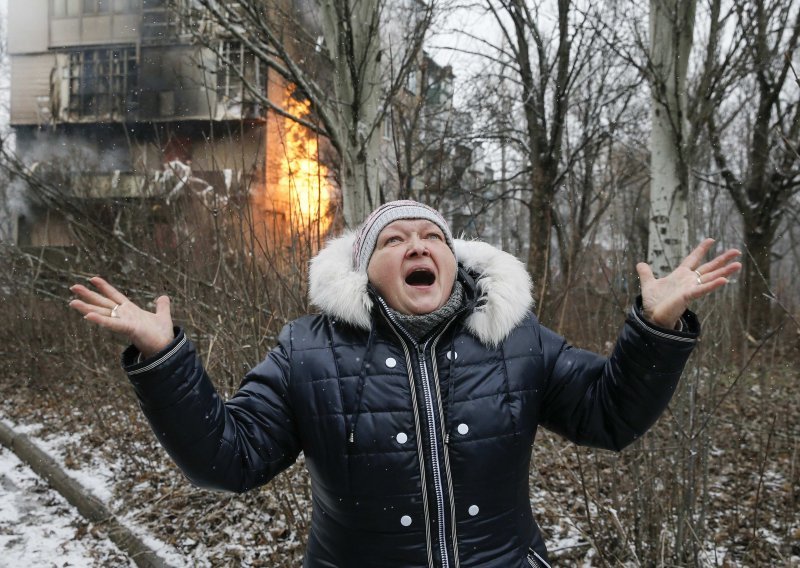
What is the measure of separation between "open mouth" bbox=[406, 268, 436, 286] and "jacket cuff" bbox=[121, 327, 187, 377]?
2.47 feet

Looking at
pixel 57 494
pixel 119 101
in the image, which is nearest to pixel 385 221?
pixel 57 494

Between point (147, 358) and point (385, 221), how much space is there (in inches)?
34.8

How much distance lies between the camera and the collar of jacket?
1.86 m

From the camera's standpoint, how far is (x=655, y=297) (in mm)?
1726

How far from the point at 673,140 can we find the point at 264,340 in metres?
3.90

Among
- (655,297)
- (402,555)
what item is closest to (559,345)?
(655,297)

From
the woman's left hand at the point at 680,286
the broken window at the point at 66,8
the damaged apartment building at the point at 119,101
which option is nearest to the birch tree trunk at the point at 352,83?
the damaged apartment building at the point at 119,101

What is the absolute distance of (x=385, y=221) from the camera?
2068 millimetres

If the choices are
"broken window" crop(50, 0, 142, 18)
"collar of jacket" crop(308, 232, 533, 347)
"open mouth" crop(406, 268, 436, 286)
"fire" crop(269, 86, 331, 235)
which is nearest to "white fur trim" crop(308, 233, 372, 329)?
"collar of jacket" crop(308, 232, 533, 347)

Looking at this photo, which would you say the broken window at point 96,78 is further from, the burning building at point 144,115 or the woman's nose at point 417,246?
the woman's nose at point 417,246

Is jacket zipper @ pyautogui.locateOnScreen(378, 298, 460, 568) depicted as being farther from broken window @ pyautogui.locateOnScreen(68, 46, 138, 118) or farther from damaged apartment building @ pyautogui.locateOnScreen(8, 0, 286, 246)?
broken window @ pyautogui.locateOnScreen(68, 46, 138, 118)

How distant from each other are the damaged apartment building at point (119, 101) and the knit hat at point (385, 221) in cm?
193

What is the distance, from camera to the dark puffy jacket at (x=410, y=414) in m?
1.66

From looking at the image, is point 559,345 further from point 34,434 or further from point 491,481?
point 34,434
